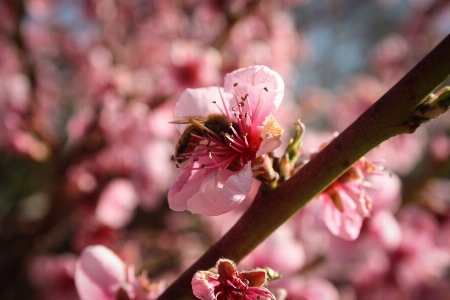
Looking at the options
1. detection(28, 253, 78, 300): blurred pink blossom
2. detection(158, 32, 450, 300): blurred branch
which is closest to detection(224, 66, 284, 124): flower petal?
detection(158, 32, 450, 300): blurred branch

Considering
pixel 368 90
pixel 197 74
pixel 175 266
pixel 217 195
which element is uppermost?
pixel 217 195

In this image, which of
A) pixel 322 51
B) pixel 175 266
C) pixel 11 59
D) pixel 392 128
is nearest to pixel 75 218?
pixel 175 266

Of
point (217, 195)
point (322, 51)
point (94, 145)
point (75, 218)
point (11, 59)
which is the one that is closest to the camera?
point (217, 195)

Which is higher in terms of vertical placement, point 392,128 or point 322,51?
point 392,128

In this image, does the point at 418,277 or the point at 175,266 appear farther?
the point at 175,266

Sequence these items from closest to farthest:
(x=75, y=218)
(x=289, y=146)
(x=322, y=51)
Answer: (x=289, y=146)
(x=75, y=218)
(x=322, y=51)

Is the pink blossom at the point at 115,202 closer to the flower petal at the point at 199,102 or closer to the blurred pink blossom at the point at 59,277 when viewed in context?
the blurred pink blossom at the point at 59,277

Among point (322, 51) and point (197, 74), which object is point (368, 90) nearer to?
point (197, 74)
